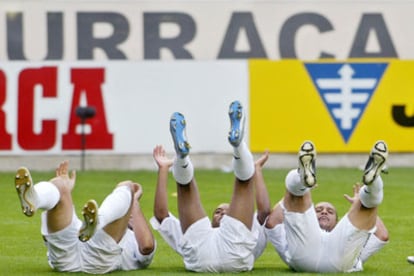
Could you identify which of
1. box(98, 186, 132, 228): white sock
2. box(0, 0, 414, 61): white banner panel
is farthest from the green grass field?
box(0, 0, 414, 61): white banner panel

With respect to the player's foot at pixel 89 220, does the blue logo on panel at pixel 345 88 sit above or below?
above

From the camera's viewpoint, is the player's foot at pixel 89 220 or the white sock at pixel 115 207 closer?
the player's foot at pixel 89 220

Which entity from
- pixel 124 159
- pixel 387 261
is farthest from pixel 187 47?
pixel 387 261

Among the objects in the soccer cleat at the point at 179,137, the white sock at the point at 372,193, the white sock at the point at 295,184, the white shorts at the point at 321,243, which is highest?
the soccer cleat at the point at 179,137

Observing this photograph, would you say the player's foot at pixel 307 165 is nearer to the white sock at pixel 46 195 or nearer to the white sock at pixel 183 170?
the white sock at pixel 183 170

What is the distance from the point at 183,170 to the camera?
9.09 m

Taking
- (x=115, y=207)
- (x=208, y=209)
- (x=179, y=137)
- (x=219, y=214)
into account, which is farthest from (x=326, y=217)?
(x=208, y=209)

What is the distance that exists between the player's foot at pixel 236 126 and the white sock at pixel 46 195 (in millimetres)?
1194

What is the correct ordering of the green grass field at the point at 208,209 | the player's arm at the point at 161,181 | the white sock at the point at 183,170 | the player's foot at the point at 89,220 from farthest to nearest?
the green grass field at the point at 208,209 → the player's arm at the point at 161,181 → the white sock at the point at 183,170 → the player's foot at the point at 89,220

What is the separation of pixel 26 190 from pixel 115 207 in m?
0.62

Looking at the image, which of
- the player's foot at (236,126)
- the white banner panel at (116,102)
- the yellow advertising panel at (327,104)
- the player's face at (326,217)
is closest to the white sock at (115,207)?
the player's foot at (236,126)

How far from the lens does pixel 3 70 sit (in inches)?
754

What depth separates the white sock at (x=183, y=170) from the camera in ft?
29.7

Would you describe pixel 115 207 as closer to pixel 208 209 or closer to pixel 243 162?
pixel 243 162
